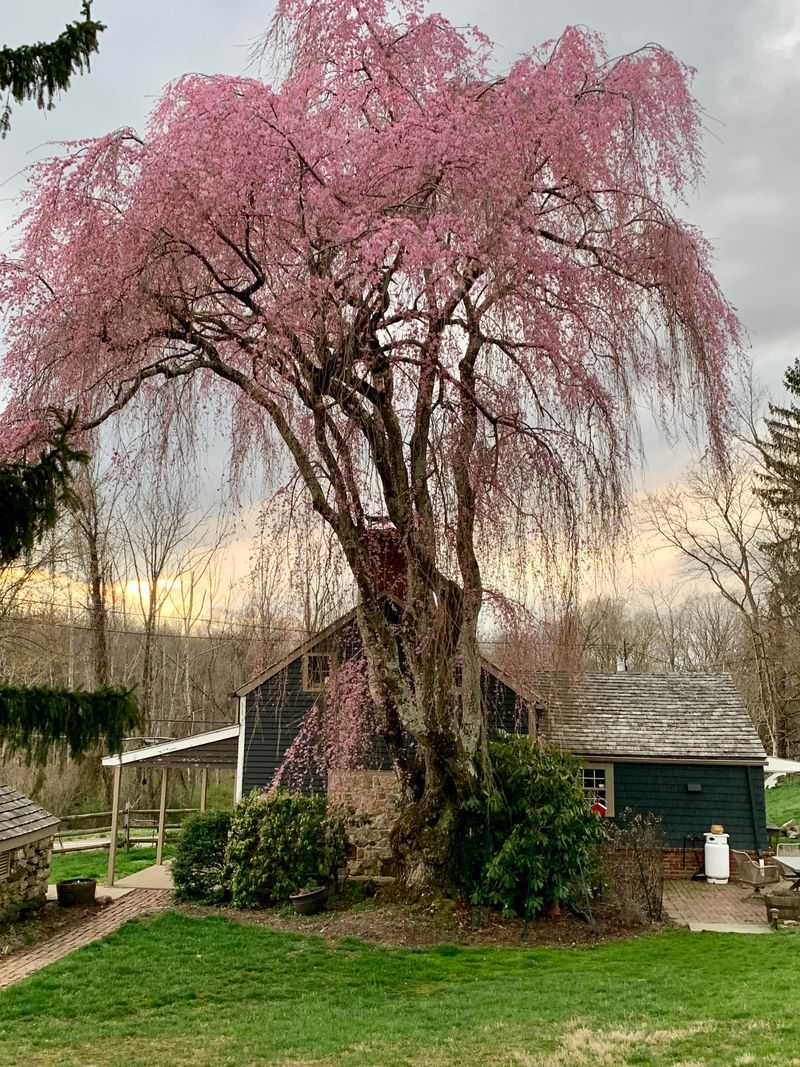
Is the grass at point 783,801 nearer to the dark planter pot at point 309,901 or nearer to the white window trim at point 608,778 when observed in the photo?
the white window trim at point 608,778

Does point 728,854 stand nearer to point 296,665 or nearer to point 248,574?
point 296,665

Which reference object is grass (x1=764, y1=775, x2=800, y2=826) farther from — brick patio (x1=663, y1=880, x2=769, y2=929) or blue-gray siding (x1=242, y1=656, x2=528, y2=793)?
blue-gray siding (x1=242, y1=656, x2=528, y2=793)

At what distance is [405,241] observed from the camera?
797 centimetres

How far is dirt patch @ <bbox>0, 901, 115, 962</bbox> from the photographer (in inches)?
453

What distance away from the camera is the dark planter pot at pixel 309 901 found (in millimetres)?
12656

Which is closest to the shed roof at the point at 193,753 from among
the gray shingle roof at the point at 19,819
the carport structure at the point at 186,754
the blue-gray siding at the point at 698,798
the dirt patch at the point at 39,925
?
the carport structure at the point at 186,754

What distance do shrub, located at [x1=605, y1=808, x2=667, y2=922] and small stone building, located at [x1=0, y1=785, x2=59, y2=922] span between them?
791cm

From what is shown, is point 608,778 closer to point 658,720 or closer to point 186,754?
point 658,720

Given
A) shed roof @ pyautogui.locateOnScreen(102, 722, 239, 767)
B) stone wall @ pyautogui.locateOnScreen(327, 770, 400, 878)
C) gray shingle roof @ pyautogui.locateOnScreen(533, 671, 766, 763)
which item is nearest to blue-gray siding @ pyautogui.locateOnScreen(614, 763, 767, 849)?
gray shingle roof @ pyautogui.locateOnScreen(533, 671, 766, 763)

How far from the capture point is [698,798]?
17281mm

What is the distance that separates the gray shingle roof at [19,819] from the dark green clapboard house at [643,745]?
3.50 metres

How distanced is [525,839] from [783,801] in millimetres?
19136

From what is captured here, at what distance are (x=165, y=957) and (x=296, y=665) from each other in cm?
660

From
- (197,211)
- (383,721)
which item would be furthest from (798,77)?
(383,721)
